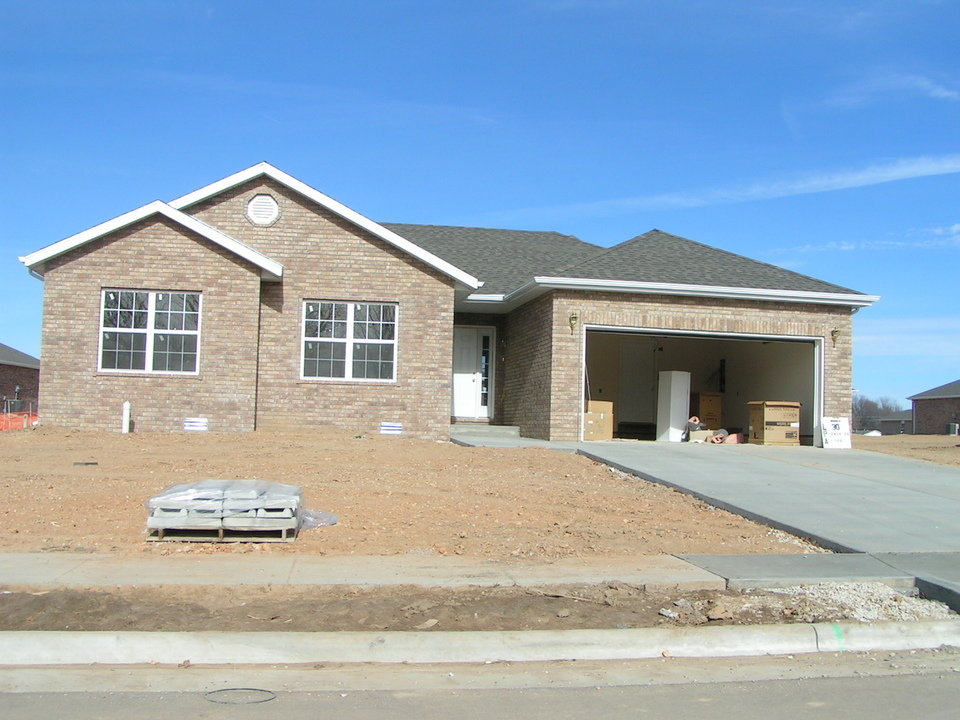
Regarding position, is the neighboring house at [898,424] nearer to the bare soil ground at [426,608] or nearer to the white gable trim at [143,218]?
the white gable trim at [143,218]

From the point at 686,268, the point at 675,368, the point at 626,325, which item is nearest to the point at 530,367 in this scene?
the point at 626,325

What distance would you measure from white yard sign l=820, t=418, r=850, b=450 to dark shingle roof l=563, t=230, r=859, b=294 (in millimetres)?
2785

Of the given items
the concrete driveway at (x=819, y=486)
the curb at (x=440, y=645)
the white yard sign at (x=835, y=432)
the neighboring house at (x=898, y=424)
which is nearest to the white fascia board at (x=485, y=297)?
the concrete driveway at (x=819, y=486)

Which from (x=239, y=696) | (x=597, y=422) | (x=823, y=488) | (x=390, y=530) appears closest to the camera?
(x=239, y=696)

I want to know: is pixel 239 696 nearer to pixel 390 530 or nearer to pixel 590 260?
pixel 390 530

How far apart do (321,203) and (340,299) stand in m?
2.00

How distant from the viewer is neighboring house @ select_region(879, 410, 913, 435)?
2079 inches

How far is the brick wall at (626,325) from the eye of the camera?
19094 millimetres

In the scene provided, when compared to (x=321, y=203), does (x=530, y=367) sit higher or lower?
lower

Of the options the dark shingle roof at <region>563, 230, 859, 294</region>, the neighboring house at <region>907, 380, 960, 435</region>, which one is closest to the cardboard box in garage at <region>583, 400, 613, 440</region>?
the dark shingle roof at <region>563, 230, 859, 294</region>

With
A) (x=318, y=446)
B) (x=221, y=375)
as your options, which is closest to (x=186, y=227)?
(x=221, y=375)

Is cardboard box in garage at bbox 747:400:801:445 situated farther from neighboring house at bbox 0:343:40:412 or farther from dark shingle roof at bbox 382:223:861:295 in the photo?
neighboring house at bbox 0:343:40:412

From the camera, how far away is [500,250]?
2561 cm

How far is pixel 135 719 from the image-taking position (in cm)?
504
